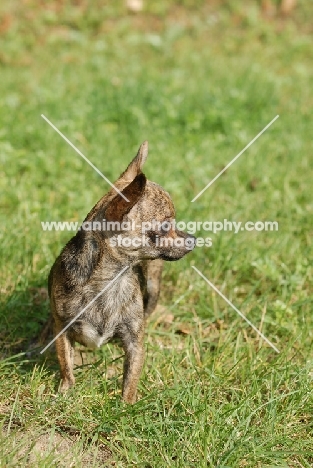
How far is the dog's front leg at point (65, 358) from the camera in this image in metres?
4.00

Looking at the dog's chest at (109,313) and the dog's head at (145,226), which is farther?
the dog's chest at (109,313)

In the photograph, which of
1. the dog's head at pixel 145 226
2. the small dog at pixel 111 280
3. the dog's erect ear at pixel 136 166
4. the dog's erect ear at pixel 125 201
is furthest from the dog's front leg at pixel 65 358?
the dog's erect ear at pixel 136 166

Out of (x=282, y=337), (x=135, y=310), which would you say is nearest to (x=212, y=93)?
(x=282, y=337)

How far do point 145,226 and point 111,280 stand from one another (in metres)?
0.38

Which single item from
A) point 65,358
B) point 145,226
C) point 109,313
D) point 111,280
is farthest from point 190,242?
point 65,358

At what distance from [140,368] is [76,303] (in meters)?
0.54

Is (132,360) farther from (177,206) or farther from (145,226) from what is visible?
(177,206)

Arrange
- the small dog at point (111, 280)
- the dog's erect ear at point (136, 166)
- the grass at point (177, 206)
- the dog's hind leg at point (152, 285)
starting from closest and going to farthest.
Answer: the grass at point (177, 206), the small dog at point (111, 280), the dog's erect ear at point (136, 166), the dog's hind leg at point (152, 285)

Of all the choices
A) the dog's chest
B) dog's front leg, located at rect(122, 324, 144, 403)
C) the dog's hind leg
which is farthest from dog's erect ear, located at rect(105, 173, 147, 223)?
the dog's hind leg

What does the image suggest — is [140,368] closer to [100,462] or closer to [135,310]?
[135,310]

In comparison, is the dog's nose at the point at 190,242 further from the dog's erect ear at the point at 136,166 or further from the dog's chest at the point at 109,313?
→ the dog's erect ear at the point at 136,166

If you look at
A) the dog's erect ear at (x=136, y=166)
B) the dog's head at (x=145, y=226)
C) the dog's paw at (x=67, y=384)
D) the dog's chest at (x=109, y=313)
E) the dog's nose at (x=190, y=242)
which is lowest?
the dog's paw at (x=67, y=384)

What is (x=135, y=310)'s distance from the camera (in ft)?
13.1

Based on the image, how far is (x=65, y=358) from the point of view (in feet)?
13.2
